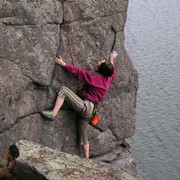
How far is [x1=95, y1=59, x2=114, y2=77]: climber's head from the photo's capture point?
9539 millimetres

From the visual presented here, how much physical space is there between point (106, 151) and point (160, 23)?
22.3 metres

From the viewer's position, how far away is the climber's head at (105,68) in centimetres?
954

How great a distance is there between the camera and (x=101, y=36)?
10.6 m

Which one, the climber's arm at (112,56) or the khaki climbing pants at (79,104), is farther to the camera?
the climber's arm at (112,56)

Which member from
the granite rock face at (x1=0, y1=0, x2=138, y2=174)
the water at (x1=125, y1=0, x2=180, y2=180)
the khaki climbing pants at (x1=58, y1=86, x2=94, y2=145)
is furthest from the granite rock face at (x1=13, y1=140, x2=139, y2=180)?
the water at (x1=125, y1=0, x2=180, y2=180)

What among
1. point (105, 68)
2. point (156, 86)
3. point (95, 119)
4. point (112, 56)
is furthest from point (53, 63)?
point (156, 86)

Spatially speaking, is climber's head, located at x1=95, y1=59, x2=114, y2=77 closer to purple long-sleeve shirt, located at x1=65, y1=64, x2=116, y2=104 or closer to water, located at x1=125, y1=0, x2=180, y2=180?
purple long-sleeve shirt, located at x1=65, y1=64, x2=116, y2=104

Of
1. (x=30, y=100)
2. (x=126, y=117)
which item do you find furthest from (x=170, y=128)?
(x=30, y=100)

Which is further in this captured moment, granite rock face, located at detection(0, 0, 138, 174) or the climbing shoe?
the climbing shoe

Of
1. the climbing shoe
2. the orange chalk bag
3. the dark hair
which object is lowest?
the orange chalk bag

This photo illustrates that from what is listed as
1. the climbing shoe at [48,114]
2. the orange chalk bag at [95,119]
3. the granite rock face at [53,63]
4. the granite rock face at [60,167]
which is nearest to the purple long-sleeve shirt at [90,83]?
the granite rock face at [53,63]

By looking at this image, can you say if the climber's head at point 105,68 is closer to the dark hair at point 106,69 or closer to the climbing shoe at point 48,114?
the dark hair at point 106,69

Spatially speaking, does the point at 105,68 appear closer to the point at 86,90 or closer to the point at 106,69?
the point at 106,69

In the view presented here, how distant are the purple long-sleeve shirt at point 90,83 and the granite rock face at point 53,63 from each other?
31 centimetres
